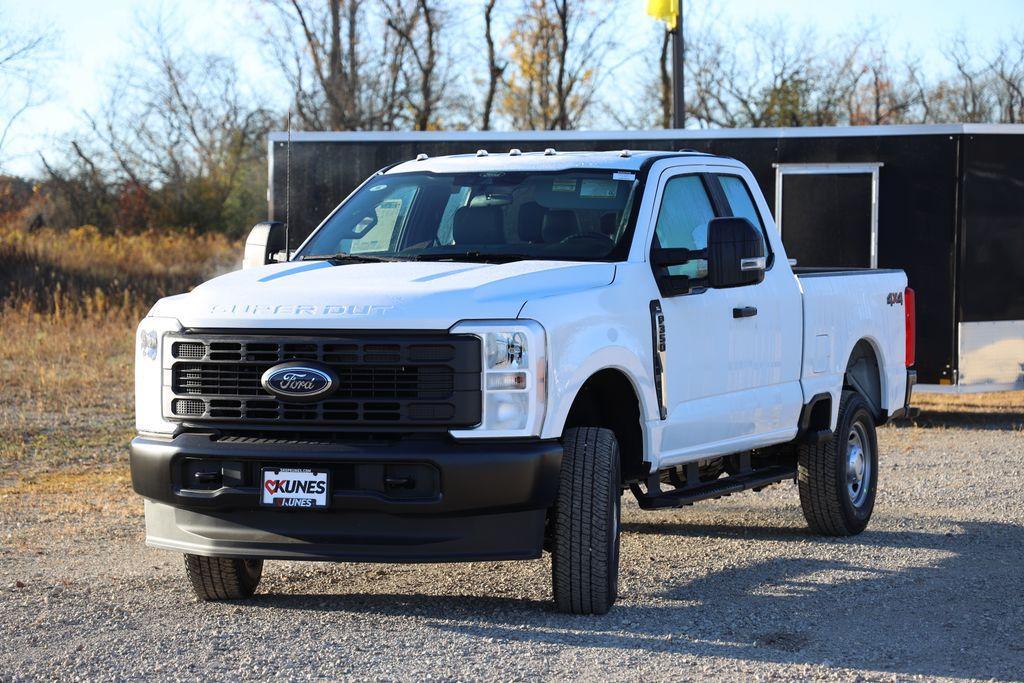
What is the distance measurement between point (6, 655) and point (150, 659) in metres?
0.57

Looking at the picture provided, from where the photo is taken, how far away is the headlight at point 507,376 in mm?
5816

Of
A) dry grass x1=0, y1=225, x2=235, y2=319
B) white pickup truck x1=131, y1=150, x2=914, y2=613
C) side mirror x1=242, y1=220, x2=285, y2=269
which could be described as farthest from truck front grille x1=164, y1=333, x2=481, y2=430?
dry grass x1=0, y1=225, x2=235, y2=319

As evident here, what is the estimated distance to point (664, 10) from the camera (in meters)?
19.3

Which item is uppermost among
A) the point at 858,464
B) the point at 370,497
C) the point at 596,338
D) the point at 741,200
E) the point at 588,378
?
the point at 741,200

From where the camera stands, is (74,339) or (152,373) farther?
(74,339)

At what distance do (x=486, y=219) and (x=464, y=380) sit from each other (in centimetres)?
168

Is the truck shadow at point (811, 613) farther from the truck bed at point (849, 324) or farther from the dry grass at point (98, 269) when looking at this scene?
the dry grass at point (98, 269)

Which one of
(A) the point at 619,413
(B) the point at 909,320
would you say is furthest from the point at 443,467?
(B) the point at 909,320

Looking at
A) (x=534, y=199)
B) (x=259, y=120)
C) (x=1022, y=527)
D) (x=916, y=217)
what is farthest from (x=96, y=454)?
(x=259, y=120)

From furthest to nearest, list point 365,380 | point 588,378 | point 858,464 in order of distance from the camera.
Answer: point 858,464, point 588,378, point 365,380

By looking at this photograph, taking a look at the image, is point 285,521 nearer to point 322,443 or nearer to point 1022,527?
point 322,443

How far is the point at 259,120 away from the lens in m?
43.2

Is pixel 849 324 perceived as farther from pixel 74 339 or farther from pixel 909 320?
pixel 74 339

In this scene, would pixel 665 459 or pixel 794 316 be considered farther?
pixel 794 316
